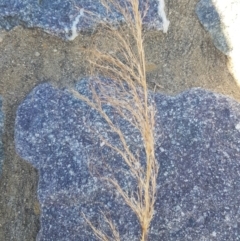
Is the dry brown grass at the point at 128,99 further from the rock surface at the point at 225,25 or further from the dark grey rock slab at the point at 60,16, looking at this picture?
the rock surface at the point at 225,25

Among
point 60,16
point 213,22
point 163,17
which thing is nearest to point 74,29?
point 60,16

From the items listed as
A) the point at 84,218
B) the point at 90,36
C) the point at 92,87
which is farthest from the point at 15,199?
the point at 90,36

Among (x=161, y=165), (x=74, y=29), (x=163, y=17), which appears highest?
(x=163, y=17)

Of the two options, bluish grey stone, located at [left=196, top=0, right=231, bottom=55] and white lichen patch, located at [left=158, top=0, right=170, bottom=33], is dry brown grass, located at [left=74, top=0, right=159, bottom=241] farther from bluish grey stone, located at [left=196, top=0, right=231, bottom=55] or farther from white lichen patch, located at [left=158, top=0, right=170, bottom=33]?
bluish grey stone, located at [left=196, top=0, right=231, bottom=55]

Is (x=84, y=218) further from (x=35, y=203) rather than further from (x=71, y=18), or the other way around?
(x=71, y=18)

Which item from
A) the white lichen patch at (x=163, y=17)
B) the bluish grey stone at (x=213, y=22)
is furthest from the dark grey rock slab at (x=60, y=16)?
the bluish grey stone at (x=213, y=22)

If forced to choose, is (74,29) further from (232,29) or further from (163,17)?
(232,29)
